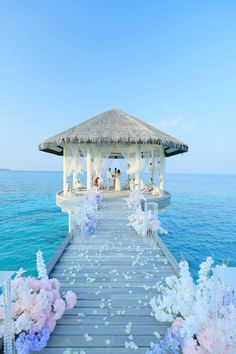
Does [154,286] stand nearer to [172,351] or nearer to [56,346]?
[172,351]

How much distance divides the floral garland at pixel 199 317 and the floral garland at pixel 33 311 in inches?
37.1

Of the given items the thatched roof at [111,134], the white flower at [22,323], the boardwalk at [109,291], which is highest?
the thatched roof at [111,134]

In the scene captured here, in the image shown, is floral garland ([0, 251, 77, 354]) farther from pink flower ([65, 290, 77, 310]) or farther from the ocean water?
the ocean water

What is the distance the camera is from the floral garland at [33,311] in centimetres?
165

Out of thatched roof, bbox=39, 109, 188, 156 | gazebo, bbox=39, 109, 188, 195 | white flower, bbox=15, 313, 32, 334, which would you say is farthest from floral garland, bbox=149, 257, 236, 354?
gazebo, bbox=39, 109, 188, 195

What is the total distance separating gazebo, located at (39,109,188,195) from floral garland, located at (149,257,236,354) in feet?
20.7

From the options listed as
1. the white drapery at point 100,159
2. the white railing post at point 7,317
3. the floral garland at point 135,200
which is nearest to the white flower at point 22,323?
the white railing post at point 7,317

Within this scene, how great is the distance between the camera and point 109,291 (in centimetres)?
256

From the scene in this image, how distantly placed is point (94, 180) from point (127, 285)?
24.4ft

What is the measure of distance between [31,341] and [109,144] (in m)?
8.07

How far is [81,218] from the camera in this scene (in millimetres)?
4457

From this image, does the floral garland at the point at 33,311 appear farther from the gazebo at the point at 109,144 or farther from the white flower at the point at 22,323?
the gazebo at the point at 109,144

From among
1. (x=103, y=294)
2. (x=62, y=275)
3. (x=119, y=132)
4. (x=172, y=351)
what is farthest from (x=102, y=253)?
(x=119, y=132)

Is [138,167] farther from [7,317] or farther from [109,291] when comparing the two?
[7,317]
